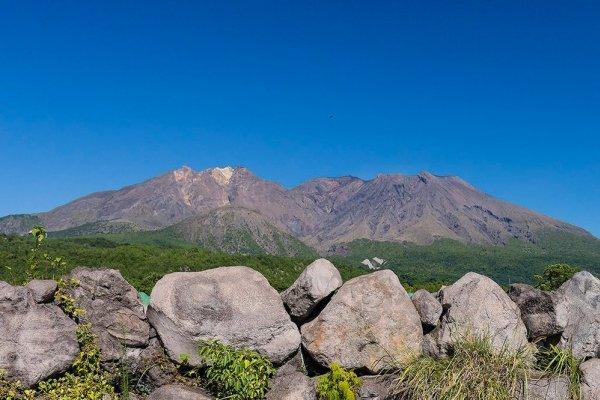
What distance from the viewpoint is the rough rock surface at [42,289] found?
7523 mm

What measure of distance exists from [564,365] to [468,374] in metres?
1.68

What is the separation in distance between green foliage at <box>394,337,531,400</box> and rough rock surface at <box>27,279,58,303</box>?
518 centimetres

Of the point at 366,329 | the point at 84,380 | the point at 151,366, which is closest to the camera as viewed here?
the point at 84,380

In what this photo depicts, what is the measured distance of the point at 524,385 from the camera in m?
6.82

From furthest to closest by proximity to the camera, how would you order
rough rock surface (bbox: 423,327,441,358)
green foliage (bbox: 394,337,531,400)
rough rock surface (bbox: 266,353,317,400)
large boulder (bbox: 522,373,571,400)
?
rough rock surface (bbox: 423,327,441,358) < rough rock surface (bbox: 266,353,317,400) < large boulder (bbox: 522,373,571,400) < green foliage (bbox: 394,337,531,400)

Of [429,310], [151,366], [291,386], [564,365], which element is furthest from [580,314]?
[151,366]

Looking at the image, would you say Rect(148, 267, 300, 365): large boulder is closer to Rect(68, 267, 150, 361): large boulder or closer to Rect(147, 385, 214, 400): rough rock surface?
Rect(68, 267, 150, 361): large boulder

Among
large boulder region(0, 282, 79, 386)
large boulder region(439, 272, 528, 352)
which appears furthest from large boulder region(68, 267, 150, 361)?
large boulder region(439, 272, 528, 352)

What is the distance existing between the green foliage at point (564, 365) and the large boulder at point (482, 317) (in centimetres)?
37

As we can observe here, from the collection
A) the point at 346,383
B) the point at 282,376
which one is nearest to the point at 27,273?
the point at 282,376

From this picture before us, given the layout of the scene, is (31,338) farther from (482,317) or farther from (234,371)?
(482,317)

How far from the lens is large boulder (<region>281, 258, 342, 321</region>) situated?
8242 millimetres

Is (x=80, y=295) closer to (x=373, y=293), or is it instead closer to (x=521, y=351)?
(x=373, y=293)

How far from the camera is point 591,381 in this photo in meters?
7.15
